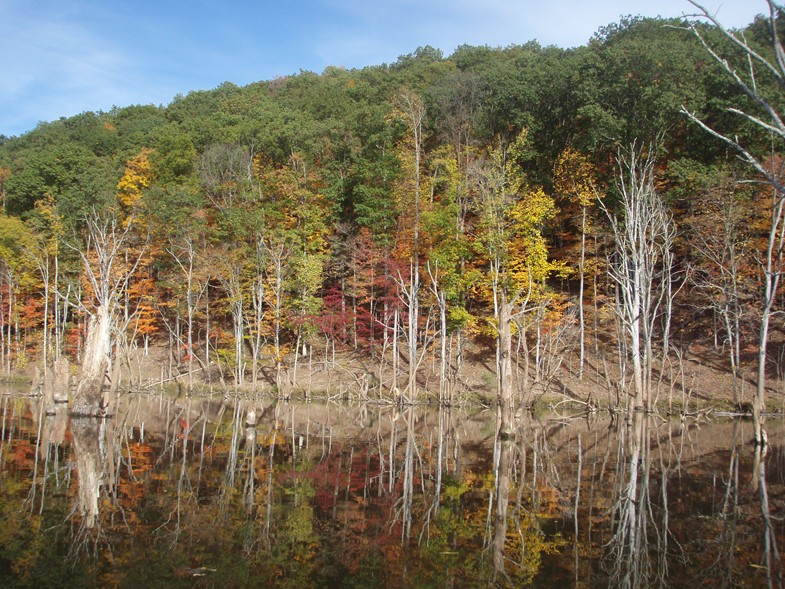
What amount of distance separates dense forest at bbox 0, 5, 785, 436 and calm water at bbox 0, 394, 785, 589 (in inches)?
363

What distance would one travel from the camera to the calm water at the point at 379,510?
22.2ft

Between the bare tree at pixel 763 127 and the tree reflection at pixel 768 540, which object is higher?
the bare tree at pixel 763 127

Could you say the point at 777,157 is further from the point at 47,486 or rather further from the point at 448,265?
the point at 47,486

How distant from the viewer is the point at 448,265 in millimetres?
32750

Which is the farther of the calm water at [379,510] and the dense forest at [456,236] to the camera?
the dense forest at [456,236]

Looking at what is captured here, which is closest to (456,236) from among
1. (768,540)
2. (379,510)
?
(379,510)

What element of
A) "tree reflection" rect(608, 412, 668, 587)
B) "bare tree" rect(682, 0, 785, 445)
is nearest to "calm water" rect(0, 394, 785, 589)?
"tree reflection" rect(608, 412, 668, 587)

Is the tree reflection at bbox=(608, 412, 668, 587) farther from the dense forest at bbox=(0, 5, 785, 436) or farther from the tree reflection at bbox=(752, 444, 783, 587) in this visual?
the dense forest at bbox=(0, 5, 785, 436)

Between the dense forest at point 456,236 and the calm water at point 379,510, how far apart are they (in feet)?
30.3

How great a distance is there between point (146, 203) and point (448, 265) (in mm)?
21206

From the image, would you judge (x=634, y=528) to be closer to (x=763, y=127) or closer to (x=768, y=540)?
(x=768, y=540)

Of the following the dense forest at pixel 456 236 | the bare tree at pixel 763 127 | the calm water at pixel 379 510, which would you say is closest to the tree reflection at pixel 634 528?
the calm water at pixel 379 510

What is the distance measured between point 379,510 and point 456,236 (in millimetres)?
25318

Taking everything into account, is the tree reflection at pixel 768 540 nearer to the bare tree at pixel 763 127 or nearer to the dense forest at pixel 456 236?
the bare tree at pixel 763 127
